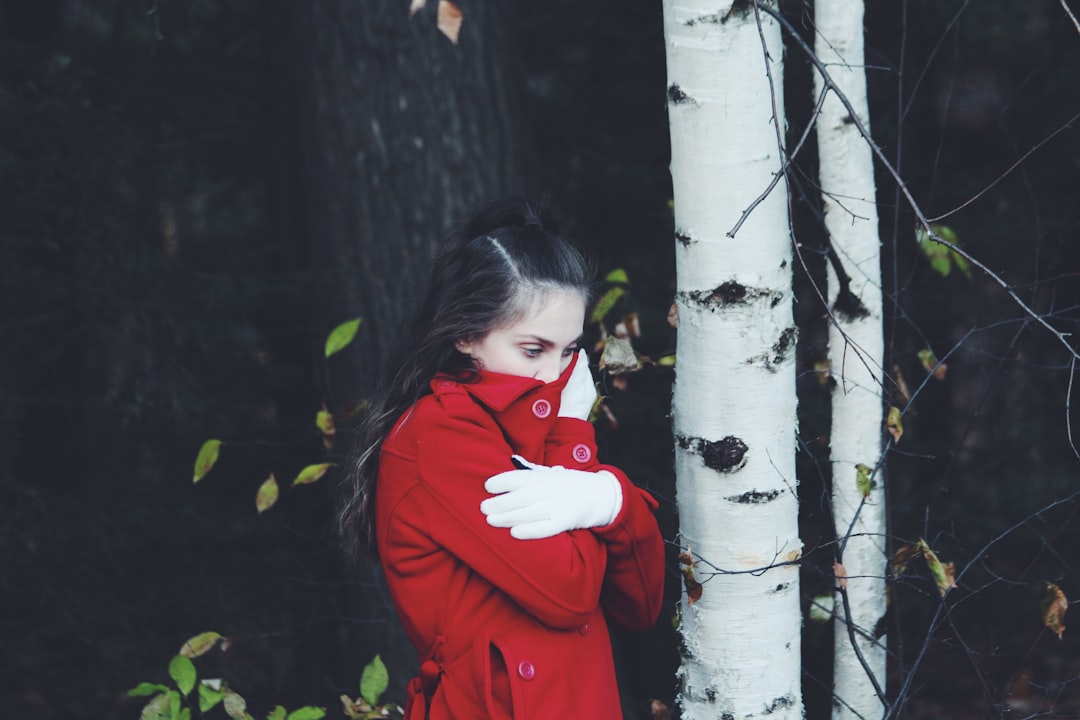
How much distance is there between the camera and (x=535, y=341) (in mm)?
2010

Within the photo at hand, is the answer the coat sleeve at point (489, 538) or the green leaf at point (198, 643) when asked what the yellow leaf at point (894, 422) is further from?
the green leaf at point (198, 643)

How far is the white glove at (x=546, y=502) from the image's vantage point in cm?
185

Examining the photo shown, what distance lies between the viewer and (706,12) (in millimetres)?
1925

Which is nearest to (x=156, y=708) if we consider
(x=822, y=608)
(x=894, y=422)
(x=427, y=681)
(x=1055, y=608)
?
(x=427, y=681)

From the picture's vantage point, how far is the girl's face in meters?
2.00

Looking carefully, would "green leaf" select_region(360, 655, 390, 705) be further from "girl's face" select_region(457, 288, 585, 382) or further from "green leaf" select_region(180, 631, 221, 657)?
"girl's face" select_region(457, 288, 585, 382)

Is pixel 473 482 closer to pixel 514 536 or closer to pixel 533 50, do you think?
pixel 514 536

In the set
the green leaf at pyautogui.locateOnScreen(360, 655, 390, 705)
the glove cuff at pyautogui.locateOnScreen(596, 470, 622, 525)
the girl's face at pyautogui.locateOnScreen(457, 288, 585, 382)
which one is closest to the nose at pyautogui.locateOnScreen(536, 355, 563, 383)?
the girl's face at pyautogui.locateOnScreen(457, 288, 585, 382)

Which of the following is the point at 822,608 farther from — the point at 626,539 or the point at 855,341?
the point at 626,539

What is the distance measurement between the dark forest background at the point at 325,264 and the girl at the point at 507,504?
49.9 inches

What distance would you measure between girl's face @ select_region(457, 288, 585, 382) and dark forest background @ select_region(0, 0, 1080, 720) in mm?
1446

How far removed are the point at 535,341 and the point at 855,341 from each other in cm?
103

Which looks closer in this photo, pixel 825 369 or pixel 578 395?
pixel 578 395

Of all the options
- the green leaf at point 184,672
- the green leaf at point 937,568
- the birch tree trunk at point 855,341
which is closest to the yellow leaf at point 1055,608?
the green leaf at point 937,568
